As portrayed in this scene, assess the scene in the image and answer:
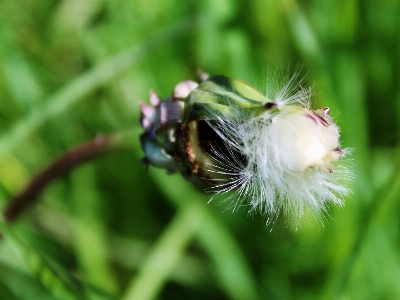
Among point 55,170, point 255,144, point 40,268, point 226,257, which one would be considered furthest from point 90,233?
point 255,144

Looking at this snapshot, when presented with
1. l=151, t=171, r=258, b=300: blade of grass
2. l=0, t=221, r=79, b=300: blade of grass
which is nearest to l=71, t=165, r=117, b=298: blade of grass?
l=151, t=171, r=258, b=300: blade of grass

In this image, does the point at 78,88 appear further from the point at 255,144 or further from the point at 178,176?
the point at 255,144

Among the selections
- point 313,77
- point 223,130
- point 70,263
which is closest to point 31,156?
point 70,263

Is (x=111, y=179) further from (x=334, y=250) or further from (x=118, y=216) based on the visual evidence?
(x=334, y=250)

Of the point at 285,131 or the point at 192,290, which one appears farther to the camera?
the point at 192,290

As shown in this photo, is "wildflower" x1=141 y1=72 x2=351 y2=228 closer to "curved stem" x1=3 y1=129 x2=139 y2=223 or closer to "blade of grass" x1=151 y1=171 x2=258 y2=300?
"curved stem" x1=3 y1=129 x2=139 y2=223

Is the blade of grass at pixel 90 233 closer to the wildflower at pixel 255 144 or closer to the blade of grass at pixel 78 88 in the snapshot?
the blade of grass at pixel 78 88
